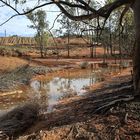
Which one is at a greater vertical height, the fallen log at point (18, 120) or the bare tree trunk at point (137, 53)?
the bare tree trunk at point (137, 53)

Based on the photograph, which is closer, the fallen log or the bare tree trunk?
the bare tree trunk

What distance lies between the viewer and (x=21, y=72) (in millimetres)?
36219

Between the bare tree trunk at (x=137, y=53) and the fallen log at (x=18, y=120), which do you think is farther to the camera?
the fallen log at (x=18, y=120)

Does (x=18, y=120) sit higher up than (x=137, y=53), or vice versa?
(x=137, y=53)

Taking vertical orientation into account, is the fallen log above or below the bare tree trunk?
below

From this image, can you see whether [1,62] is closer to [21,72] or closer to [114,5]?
[21,72]

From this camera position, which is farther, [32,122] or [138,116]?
[32,122]

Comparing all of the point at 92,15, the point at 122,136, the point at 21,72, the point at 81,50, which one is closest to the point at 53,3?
the point at 92,15

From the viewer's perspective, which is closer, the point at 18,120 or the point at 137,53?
the point at 137,53

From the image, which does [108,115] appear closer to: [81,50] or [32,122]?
[32,122]

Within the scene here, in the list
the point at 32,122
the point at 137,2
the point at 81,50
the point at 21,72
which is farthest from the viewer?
the point at 81,50

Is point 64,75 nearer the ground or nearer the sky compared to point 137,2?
nearer the ground

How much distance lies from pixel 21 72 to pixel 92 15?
25.6m

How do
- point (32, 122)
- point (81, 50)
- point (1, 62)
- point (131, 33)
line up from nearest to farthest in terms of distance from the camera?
point (32, 122), point (131, 33), point (1, 62), point (81, 50)
